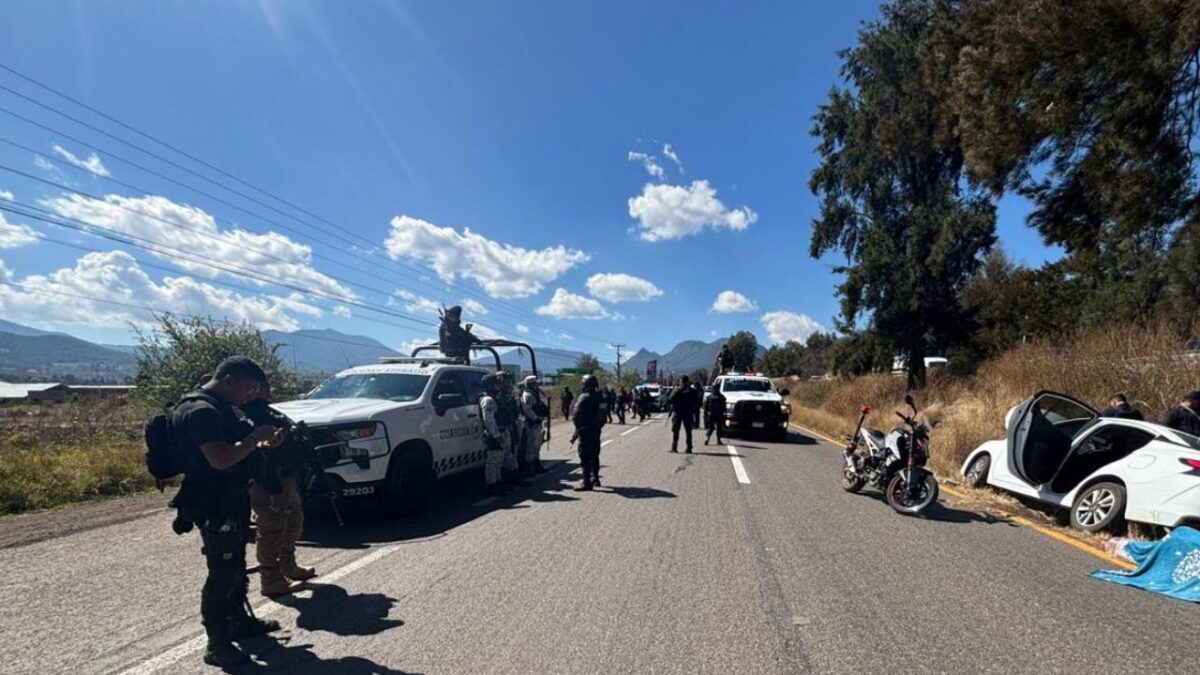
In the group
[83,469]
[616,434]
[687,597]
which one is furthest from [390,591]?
[616,434]

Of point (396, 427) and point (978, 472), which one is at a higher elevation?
point (396, 427)

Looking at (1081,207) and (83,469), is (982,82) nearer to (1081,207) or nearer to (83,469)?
(1081,207)

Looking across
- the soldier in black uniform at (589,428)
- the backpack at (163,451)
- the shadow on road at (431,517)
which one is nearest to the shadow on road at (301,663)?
the backpack at (163,451)

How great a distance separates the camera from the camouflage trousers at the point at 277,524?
195 inches

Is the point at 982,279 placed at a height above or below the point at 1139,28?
above

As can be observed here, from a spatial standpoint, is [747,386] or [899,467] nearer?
[899,467]

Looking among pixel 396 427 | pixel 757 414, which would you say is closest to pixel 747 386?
pixel 757 414

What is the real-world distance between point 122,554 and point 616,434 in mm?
16792

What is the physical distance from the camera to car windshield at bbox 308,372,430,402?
27.9ft

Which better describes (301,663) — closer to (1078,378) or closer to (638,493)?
(638,493)

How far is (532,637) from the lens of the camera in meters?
3.94

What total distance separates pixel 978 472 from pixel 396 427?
8834 millimetres

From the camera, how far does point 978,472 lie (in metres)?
9.94

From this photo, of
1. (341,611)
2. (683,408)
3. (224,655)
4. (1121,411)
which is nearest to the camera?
(224,655)
